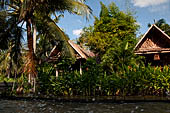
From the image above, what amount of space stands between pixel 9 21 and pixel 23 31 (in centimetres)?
77

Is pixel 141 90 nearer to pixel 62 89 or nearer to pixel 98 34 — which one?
pixel 62 89

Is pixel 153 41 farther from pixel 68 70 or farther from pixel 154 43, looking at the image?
pixel 68 70

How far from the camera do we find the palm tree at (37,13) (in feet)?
25.5

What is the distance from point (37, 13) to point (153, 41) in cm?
885

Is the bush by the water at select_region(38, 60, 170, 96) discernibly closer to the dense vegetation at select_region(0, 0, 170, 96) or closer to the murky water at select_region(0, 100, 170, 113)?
the dense vegetation at select_region(0, 0, 170, 96)

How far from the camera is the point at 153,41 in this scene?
13828 millimetres

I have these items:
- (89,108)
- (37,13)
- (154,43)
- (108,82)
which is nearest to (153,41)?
(154,43)

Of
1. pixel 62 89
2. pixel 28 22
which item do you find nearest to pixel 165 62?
pixel 62 89

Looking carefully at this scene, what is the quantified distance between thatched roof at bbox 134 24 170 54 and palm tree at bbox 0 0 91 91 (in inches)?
252

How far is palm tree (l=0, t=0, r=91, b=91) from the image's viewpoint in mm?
7766

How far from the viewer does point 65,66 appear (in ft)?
35.9

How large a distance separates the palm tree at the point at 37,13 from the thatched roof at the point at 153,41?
640 cm

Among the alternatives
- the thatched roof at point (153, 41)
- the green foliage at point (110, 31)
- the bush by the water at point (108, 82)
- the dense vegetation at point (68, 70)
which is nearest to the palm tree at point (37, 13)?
the dense vegetation at point (68, 70)

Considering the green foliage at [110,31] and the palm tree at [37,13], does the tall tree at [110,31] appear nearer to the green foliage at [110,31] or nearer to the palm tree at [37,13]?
the green foliage at [110,31]
